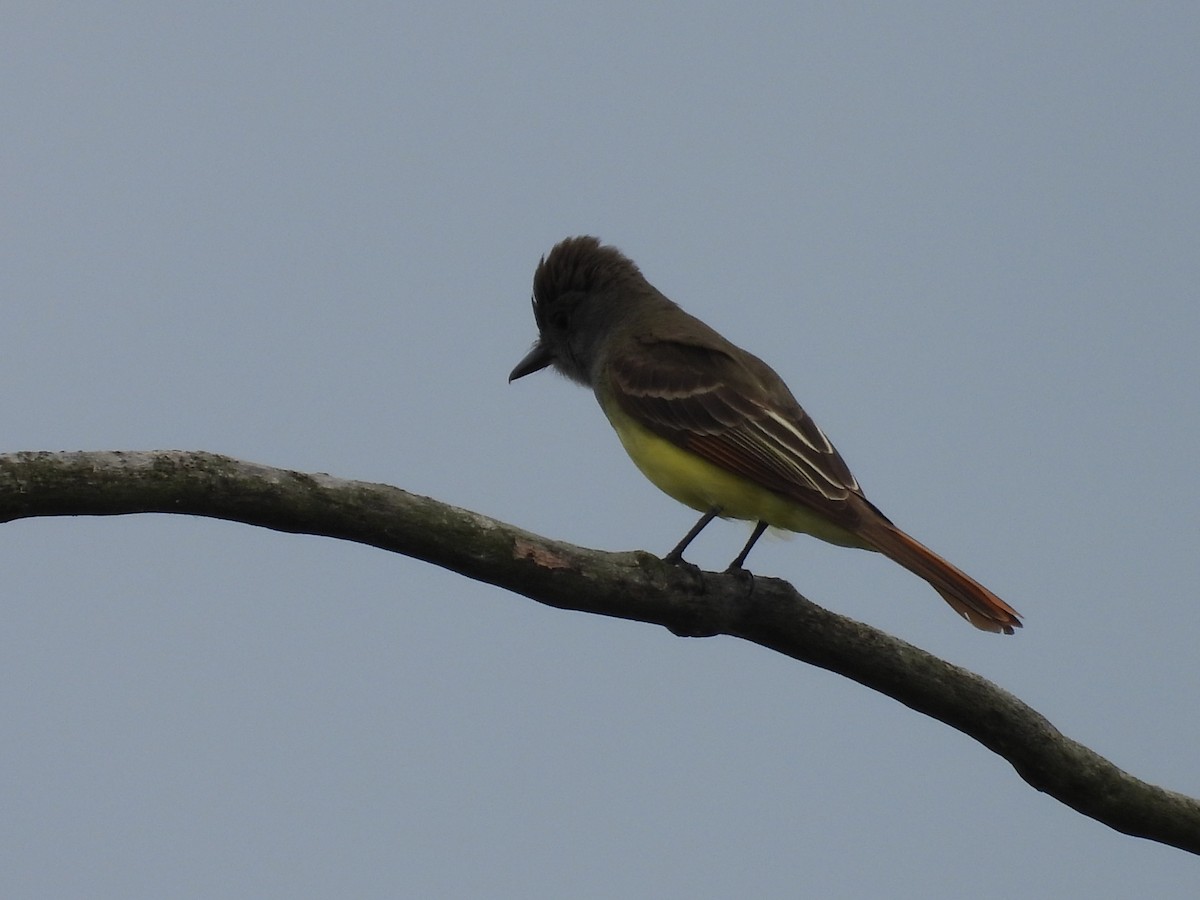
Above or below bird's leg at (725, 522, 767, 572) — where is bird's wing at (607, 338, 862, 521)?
above

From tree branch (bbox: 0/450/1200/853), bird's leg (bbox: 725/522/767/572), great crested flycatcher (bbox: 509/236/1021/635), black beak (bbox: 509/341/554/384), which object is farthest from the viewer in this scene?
black beak (bbox: 509/341/554/384)

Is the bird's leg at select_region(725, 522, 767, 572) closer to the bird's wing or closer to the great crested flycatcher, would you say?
the great crested flycatcher

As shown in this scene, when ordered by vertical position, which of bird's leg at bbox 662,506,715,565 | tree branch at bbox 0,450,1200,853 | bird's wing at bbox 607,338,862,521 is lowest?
tree branch at bbox 0,450,1200,853

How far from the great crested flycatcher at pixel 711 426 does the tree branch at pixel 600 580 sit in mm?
531

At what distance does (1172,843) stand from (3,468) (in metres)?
4.38

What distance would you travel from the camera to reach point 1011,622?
6.12 meters

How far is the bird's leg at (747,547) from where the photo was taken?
6.00 m

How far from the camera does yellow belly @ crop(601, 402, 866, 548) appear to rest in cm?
695

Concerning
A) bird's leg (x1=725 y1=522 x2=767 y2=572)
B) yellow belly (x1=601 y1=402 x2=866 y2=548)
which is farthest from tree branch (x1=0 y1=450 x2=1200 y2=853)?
yellow belly (x1=601 y1=402 x2=866 y2=548)

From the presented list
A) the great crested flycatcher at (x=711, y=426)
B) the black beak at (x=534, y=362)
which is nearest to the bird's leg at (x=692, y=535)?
the great crested flycatcher at (x=711, y=426)

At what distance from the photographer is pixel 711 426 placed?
7.27 meters

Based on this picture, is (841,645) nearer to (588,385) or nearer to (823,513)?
(823,513)

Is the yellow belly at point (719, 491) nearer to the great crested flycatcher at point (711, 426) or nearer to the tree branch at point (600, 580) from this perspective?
the great crested flycatcher at point (711, 426)

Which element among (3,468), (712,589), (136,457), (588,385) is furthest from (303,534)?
(588,385)
